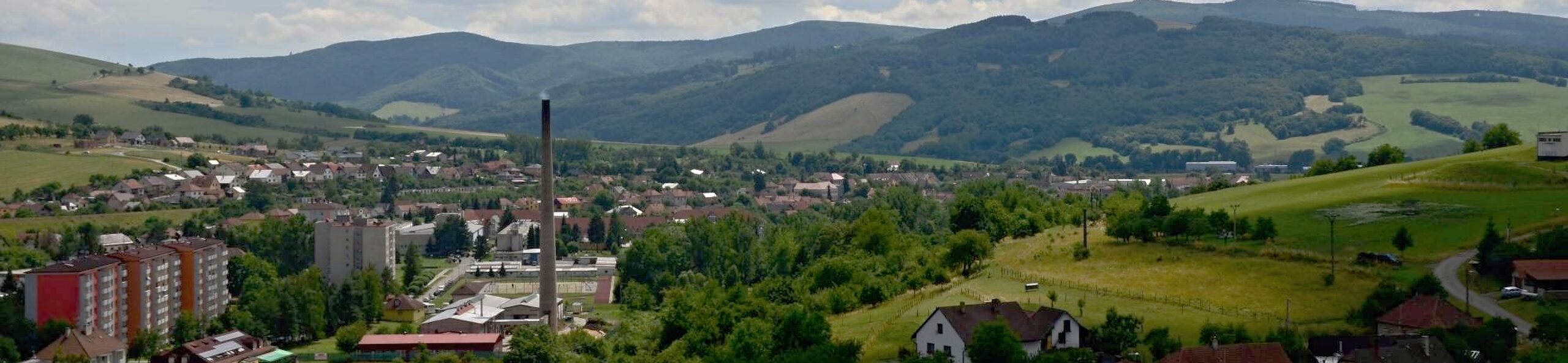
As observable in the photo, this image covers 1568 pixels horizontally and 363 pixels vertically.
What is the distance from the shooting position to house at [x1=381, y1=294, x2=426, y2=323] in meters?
98.6

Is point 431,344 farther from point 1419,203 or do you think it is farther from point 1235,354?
point 1419,203

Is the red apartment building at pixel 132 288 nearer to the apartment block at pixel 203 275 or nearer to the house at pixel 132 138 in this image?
the apartment block at pixel 203 275

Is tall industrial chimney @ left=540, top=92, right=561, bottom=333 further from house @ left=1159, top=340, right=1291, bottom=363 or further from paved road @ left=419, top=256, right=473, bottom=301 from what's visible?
house @ left=1159, top=340, right=1291, bottom=363

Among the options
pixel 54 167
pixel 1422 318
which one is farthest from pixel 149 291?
pixel 54 167

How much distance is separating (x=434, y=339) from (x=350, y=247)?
30.2 metres

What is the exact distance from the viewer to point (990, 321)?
56750 millimetres

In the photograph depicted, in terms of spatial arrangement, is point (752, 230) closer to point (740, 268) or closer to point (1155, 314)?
point (740, 268)

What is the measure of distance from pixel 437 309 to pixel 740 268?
1947 cm

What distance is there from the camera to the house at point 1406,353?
2090 inches

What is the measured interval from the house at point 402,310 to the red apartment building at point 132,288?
8.72 meters

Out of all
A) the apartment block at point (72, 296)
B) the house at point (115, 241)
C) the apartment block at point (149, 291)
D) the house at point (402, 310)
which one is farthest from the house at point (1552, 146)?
the house at point (115, 241)

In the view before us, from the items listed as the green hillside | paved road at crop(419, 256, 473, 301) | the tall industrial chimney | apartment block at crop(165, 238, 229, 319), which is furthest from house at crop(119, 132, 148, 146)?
the green hillside

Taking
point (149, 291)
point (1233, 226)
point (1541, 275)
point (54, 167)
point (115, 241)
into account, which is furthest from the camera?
point (54, 167)

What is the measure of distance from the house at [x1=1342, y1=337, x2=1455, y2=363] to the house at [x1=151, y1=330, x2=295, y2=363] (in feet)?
159
